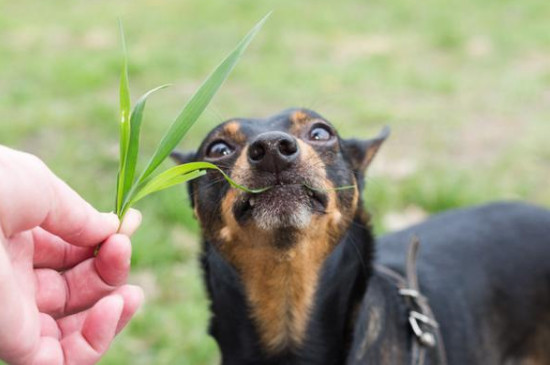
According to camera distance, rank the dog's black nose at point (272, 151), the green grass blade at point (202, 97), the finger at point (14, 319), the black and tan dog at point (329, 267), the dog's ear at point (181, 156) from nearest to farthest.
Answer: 1. the finger at point (14, 319)
2. the green grass blade at point (202, 97)
3. the dog's black nose at point (272, 151)
4. the black and tan dog at point (329, 267)
5. the dog's ear at point (181, 156)

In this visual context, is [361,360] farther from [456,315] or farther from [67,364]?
[67,364]

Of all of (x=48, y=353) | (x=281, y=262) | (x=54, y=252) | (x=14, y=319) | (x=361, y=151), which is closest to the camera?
(x=14, y=319)

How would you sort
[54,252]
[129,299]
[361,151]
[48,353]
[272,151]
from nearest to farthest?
[48,353], [129,299], [54,252], [272,151], [361,151]

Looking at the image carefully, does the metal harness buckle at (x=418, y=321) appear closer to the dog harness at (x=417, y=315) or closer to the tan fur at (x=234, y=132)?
the dog harness at (x=417, y=315)

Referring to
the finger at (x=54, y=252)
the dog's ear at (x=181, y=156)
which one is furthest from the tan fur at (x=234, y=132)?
the finger at (x=54, y=252)

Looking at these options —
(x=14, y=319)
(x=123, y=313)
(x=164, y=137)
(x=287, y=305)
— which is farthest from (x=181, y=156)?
(x=14, y=319)

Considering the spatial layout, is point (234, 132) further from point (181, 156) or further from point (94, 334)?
point (94, 334)

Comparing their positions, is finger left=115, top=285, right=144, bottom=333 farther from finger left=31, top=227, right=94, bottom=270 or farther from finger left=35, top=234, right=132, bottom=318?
finger left=31, top=227, right=94, bottom=270
